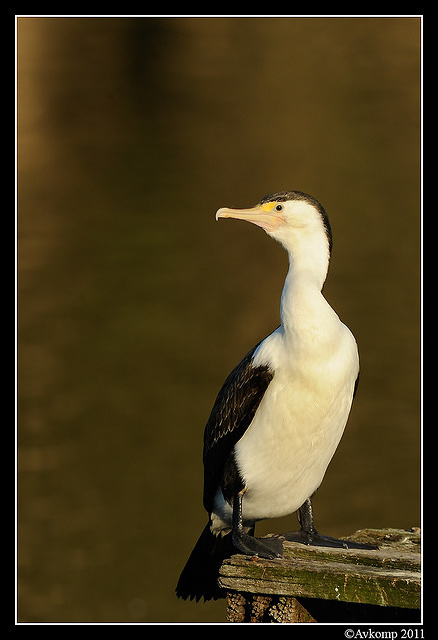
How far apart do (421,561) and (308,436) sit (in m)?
0.88

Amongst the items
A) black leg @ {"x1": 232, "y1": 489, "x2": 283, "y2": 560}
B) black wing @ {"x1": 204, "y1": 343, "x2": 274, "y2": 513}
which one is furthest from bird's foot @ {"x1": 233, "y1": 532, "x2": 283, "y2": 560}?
black wing @ {"x1": 204, "y1": 343, "x2": 274, "y2": 513}

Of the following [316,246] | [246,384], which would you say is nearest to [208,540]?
[246,384]

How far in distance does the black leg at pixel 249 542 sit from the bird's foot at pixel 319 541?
0.76 feet

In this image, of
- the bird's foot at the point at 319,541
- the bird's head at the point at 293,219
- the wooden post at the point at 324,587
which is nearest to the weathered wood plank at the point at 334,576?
the wooden post at the point at 324,587

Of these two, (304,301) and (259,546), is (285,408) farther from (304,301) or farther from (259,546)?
(259,546)

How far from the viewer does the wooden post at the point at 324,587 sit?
4727 millimetres

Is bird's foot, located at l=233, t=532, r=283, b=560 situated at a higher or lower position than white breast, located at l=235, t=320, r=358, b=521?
lower

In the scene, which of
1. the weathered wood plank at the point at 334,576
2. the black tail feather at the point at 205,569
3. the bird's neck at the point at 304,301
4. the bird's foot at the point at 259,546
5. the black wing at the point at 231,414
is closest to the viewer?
the weathered wood plank at the point at 334,576

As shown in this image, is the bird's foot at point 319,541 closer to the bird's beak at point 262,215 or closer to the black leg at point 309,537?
the black leg at point 309,537

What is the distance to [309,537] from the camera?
220 inches

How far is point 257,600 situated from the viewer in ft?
16.3

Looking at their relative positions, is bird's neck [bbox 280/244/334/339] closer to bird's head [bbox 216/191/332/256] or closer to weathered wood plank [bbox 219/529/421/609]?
bird's head [bbox 216/191/332/256]

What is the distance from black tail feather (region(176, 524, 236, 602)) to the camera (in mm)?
5734

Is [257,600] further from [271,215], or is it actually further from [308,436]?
[271,215]
